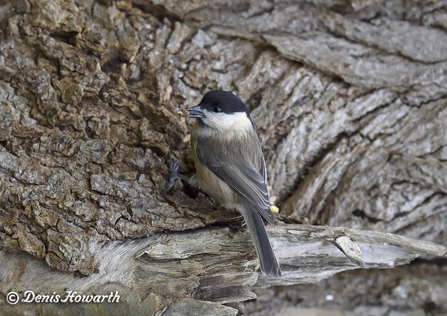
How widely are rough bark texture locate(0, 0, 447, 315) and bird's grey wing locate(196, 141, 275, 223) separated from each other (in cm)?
19

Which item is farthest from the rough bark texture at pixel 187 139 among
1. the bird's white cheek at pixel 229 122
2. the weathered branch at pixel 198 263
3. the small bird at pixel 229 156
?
the bird's white cheek at pixel 229 122

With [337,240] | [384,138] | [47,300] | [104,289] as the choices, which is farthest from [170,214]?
[384,138]

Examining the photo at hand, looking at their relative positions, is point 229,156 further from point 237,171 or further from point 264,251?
point 264,251

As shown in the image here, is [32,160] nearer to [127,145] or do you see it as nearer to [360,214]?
[127,145]

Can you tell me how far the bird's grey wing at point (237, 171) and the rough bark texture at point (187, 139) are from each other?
0.19m

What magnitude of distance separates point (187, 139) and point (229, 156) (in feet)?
1.38

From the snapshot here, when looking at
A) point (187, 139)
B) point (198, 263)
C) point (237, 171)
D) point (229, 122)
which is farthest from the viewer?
point (187, 139)

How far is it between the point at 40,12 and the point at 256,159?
1.68m

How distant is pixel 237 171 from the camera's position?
109 inches

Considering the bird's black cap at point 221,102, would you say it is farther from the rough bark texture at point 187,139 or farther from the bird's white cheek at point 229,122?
the rough bark texture at point 187,139

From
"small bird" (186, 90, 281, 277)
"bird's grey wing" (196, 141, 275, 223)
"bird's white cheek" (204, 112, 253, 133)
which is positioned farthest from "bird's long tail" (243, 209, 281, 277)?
"bird's white cheek" (204, 112, 253, 133)

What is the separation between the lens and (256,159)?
2.88 metres

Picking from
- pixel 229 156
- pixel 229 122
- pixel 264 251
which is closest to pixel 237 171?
pixel 229 156

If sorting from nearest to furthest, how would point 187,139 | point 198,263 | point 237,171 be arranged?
point 198,263 → point 237,171 → point 187,139
